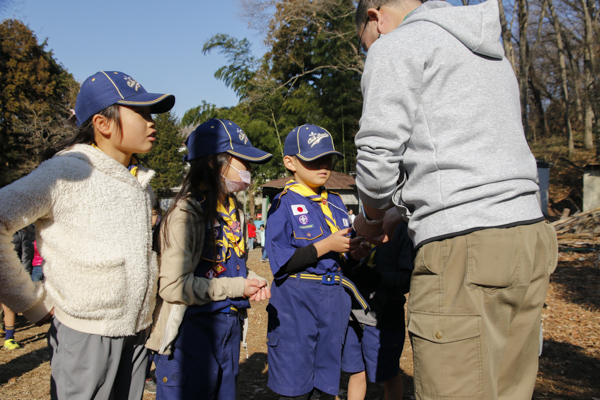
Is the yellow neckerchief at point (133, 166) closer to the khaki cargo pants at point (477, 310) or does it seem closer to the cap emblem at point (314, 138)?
the cap emblem at point (314, 138)

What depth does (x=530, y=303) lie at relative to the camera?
4.75 ft

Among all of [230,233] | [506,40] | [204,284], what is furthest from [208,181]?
[506,40]

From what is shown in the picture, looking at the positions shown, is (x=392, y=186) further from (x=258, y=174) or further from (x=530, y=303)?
(x=258, y=174)

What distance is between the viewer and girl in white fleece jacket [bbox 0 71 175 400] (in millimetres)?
1559

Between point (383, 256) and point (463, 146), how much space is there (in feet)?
5.50

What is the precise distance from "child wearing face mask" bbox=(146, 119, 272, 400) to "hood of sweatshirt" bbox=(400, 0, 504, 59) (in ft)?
4.26

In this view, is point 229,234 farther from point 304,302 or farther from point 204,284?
point 304,302

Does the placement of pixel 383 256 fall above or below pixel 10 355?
above

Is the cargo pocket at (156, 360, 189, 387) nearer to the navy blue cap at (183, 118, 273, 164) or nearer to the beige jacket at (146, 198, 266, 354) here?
the beige jacket at (146, 198, 266, 354)

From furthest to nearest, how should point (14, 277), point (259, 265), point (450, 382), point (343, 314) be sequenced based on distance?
point (259, 265) → point (343, 314) → point (14, 277) → point (450, 382)

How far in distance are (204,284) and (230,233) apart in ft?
1.19

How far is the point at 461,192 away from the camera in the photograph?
54.9 inches

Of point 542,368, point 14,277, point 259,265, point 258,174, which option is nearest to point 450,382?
point 14,277

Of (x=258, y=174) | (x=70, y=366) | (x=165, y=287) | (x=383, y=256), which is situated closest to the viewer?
(x=70, y=366)
